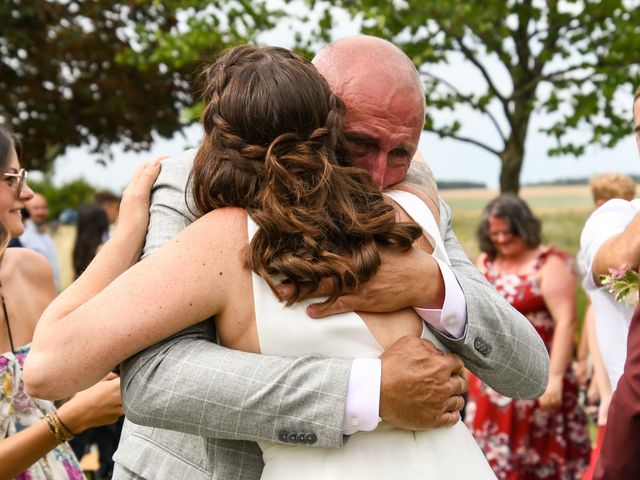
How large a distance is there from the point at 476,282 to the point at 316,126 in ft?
1.82

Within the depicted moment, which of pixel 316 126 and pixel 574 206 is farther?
pixel 574 206

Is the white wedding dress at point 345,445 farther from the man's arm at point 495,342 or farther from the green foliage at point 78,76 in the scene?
the green foliage at point 78,76

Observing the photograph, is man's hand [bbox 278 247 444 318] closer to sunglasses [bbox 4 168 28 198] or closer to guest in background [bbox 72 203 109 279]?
sunglasses [bbox 4 168 28 198]

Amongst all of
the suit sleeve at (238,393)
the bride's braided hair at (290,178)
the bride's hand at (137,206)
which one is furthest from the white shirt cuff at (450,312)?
the bride's hand at (137,206)

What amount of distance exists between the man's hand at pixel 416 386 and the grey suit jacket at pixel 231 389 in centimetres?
9

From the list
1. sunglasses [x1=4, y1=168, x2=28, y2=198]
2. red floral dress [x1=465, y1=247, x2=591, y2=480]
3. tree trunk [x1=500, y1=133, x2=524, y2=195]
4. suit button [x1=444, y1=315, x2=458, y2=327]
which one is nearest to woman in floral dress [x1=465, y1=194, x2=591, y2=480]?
red floral dress [x1=465, y1=247, x2=591, y2=480]

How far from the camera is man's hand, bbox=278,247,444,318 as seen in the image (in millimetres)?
1972

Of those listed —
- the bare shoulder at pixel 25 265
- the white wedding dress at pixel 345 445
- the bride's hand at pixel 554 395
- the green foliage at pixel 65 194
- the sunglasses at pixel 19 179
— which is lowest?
the green foliage at pixel 65 194

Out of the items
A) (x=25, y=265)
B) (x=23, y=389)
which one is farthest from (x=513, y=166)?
(x=23, y=389)

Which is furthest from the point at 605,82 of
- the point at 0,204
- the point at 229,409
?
the point at 229,409

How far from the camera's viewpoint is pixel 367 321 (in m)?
2.03

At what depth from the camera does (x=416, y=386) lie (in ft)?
6.51

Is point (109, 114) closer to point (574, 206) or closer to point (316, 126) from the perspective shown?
point (574, 206)

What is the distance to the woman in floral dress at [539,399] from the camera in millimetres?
6898
